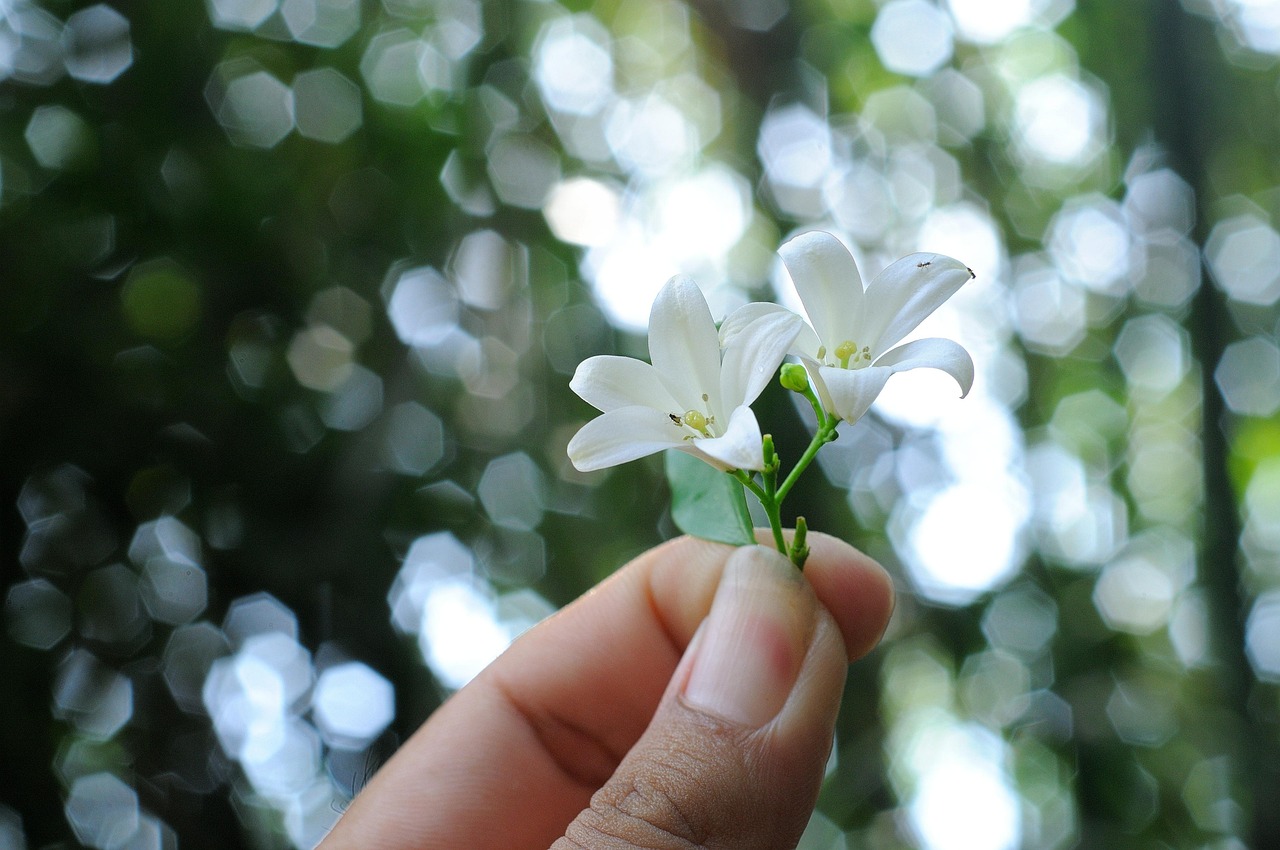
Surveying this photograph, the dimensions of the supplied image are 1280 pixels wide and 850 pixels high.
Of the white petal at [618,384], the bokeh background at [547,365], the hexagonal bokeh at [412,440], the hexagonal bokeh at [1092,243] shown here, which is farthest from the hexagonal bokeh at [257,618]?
the hexagonal bokeh at [1092,243]

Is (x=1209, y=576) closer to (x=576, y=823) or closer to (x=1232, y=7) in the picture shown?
(x=1232, y=7)

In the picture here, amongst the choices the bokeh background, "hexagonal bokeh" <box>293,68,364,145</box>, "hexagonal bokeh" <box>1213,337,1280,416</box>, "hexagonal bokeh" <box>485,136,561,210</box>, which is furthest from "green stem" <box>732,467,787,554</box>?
"hexagonal bokeh" <box>1213,337,1280,416</box>

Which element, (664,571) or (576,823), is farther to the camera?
(664,571)

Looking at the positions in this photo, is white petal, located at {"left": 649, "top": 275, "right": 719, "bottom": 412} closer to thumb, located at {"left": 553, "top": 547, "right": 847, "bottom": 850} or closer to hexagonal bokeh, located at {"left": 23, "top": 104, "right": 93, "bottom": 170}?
thumb, located at {"left": 553, "top": 547, "right": 847, "bottom": 850}

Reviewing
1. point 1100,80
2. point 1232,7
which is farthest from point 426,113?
point 1232,7

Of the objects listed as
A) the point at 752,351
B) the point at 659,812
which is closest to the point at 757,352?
the point at 752,351

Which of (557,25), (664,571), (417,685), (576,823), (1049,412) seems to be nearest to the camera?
(576,823)

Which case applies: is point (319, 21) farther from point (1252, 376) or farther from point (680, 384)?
point (1252, 376)
